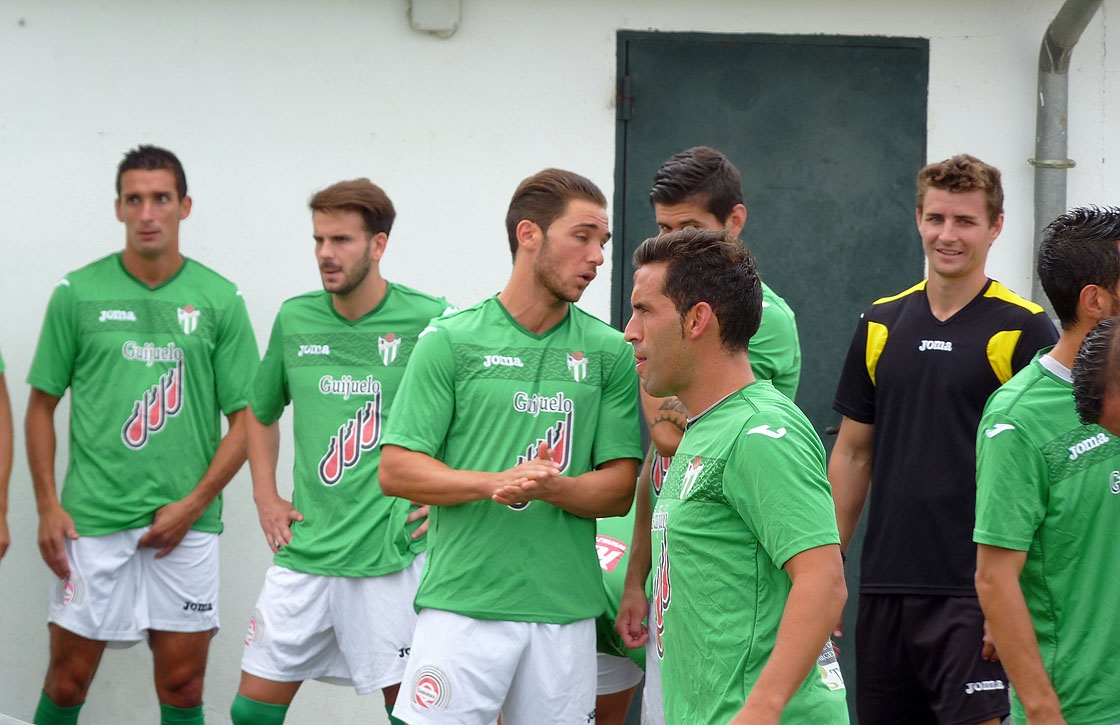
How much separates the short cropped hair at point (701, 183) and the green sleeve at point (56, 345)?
2.38m

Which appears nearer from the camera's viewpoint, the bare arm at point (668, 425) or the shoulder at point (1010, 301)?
the bare arm at point (668, 425)

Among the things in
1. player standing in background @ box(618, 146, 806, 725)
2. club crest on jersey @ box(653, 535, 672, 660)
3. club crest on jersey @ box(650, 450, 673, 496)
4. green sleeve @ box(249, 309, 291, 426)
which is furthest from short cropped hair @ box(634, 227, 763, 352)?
green sleeve @ box(249, 309, 291, 426)

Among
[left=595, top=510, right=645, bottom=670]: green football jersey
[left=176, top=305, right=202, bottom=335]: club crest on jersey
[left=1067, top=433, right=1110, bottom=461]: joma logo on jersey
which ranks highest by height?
[left=176, top=305, right=202, bottom=335]: club crest on jersey

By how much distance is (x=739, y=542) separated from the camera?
107 inches

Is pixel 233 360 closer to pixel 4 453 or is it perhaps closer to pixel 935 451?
pixel 4 453

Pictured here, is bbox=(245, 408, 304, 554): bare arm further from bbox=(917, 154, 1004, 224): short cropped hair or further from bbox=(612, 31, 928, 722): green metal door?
bbox=(917, 154, 1004, 224): short cropped hair

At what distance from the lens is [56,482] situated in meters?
5.71

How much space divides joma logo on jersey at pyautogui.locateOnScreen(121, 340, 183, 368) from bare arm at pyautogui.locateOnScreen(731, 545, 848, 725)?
328cm

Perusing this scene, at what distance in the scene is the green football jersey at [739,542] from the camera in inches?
104

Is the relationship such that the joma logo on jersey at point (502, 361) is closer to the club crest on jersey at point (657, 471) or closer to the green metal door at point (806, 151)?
the club crest on jersey at point (657, 471)

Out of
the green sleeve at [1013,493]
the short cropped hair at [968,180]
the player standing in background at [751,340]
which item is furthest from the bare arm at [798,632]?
the short cropped hair at [968,180]

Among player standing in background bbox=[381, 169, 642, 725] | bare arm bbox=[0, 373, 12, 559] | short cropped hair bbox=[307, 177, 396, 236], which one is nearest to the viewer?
player standing in background bbox=[381, 169, 642, 725]

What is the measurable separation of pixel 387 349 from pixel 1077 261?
2426 mm

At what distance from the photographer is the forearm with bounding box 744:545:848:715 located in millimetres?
2539
